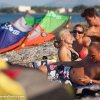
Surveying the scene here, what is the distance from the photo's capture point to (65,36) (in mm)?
6215

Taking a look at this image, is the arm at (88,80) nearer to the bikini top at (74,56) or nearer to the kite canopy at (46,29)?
the bikini top at (74,56)

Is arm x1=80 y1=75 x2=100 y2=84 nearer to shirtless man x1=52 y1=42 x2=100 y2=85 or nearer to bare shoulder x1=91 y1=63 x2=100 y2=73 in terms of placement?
shirtless man x1=52 y1=42 x2=100 y2=85

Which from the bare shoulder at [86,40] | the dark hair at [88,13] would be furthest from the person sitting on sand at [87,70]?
the bare shoulder at [86,40]

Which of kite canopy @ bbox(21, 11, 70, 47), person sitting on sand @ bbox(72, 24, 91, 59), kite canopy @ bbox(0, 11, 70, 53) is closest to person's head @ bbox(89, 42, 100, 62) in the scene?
person sitting on sand @ bbox(72, 24, 91, 59)

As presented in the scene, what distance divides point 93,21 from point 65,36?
54 cm

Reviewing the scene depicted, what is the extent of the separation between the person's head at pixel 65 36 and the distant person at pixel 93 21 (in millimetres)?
360

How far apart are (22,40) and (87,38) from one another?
591 cm

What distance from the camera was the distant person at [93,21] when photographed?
19.2 feet

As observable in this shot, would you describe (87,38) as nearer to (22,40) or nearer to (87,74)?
(87,74)

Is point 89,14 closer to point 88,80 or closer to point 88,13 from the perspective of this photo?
point 88,13

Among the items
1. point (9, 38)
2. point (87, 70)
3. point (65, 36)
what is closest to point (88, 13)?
point (65, 36)

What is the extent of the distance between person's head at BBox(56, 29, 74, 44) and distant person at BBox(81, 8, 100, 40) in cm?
36

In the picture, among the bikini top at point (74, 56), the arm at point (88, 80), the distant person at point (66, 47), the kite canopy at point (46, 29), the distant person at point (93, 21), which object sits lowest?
the arm at point (88, 80)

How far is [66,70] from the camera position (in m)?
5.12
